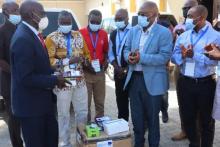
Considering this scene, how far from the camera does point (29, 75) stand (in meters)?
3.23

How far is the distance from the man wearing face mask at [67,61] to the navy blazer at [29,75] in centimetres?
119

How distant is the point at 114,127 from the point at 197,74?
1250mm

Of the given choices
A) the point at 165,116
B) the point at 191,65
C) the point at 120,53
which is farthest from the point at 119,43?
the point at 165,116

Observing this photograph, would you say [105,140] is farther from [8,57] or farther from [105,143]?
[8,57]

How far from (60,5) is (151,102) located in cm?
2810

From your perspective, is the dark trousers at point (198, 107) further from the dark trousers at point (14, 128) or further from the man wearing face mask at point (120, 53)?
the dark trousers at point (14, 128)

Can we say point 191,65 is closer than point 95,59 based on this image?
Yes

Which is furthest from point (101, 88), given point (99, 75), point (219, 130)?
point (219, 130)

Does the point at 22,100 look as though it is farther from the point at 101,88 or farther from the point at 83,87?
the point at 101,88

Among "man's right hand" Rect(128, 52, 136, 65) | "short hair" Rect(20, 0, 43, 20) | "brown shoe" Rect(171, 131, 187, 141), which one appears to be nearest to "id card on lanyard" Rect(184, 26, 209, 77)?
"man's right hand" Rect(128, 52, 136, 65)

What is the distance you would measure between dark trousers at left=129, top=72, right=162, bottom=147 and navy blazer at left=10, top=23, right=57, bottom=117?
1.48m

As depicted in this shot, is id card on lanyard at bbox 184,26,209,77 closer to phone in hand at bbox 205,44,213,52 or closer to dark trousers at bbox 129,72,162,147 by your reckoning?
phone in hand at bbox 205,44,213,52

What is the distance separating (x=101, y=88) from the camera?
5629 millimetres

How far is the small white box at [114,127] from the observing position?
432 cm
